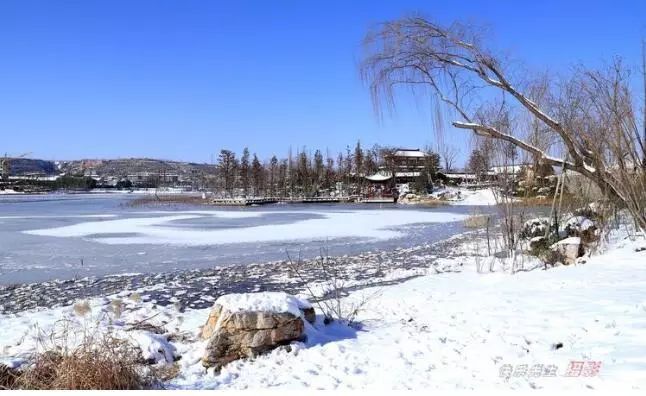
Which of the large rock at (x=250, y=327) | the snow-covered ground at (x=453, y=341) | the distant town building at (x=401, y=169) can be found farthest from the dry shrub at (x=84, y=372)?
the distant town building at (x=401, y=169)

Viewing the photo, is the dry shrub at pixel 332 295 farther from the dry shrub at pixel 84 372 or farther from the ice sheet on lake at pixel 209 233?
the ice sheet on lake at pixel 209 233

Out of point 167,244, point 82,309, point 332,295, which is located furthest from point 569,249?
point 167,244

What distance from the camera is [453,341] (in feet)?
18.9

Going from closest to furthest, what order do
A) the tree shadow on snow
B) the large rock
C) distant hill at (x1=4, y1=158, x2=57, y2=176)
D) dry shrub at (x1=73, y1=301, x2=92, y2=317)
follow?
the large rock, the tree shadow on snow, dry shrub at (x1=73, y1=301, x2=92, y2=317), distant hill at (x1=4, y1=158, x2=57, y2=176)

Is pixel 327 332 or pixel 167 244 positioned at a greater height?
pixel 327 332

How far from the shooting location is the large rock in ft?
17.7

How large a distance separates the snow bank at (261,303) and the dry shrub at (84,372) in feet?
3.86

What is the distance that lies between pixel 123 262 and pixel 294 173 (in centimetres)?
6511

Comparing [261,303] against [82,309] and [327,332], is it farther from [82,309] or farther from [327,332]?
[82,309]

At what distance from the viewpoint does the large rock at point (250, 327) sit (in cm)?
540

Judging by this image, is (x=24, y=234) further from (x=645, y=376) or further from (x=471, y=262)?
(x=645, y=376)

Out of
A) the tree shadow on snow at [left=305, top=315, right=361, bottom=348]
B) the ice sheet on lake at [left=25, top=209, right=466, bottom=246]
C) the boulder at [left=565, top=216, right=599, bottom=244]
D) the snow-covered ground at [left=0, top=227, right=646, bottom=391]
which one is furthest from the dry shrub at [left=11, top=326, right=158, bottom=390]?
the ice sheet on lake at [left=25, top=209, right=466, bottom=246]

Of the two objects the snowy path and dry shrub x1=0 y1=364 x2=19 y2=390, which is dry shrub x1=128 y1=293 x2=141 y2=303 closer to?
the snowy path

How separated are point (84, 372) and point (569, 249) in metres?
9.88
